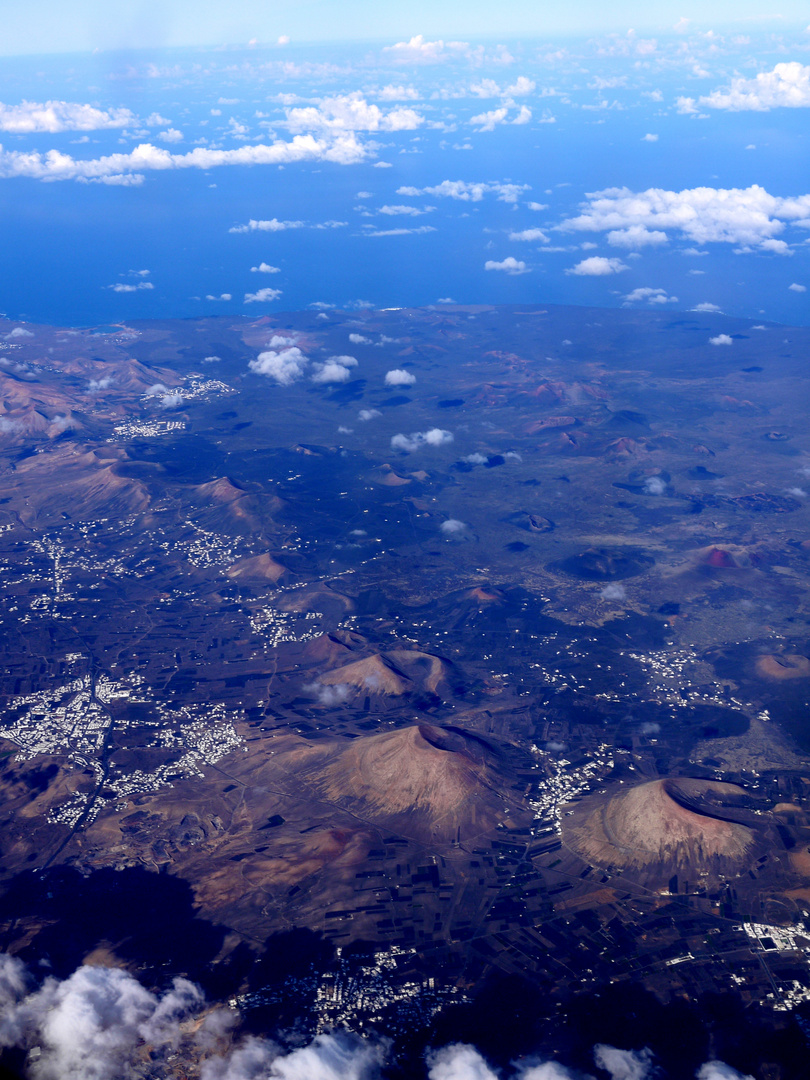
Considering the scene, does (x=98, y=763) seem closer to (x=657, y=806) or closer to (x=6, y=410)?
(x=657, y=806)

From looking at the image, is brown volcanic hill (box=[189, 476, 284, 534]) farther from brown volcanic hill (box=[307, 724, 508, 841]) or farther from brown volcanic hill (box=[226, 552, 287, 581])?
brown volcanic hill (box=[307, 724, 508, 841])

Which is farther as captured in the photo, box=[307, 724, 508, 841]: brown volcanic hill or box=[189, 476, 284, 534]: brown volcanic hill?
box=[189, 476, 284, 534]: brown volcanic hill

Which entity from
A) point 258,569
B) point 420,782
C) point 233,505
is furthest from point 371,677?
point 233,505

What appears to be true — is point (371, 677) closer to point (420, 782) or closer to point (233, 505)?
point (420, 782)

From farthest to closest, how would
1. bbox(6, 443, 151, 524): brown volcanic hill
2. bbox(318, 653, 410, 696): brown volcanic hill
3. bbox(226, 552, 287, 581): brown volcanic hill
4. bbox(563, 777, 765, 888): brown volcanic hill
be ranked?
bbox(6, 443, 151, 524): brown volcanic hill < bbox(226, 552, 287, 581): brown volcanic hill < bbox(318, 653, 410, 696): brown volcanic hill < bbox(563, 777, 765, 888): brown volcanic hill

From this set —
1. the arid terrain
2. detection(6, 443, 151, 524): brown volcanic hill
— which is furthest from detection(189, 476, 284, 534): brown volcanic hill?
detection(6, 443, 151, 524): brown volcanic hill

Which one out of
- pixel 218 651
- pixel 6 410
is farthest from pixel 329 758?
pixel 6 410

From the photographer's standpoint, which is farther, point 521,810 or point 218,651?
point 218,651

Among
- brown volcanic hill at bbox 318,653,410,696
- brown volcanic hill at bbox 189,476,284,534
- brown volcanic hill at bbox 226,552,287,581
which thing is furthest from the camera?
brown volcanic hill at bbox 189,476,284,534

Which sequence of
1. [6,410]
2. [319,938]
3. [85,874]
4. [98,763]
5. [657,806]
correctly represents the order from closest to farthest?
1. [319,938]
2. [85,874]
3. [657,806]
4. [98,763]
5. [6,410]
